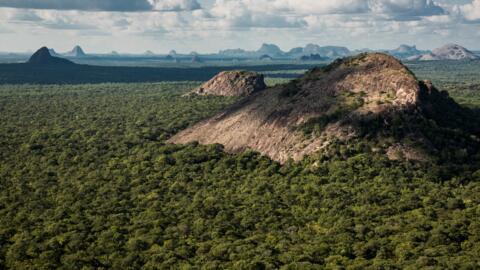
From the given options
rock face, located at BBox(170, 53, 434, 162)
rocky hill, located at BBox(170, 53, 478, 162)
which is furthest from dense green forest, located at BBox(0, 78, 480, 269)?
rock face, located at BBox(170, 53, 434, 162)

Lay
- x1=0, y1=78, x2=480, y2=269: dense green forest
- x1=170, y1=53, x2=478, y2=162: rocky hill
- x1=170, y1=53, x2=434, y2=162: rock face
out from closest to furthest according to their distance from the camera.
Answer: x1=0, y1=78, x2=480, y2=269: dense green forest → x1=170, y1=53, x2=478, y2=162: rocky hill → x1=170, y1=53, x2=434, y2=162: rock face

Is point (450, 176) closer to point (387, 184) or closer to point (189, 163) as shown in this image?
point (387, 184)

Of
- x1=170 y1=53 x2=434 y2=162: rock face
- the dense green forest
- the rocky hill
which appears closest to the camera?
the dense green forest

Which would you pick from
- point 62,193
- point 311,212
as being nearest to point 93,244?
point 62,193

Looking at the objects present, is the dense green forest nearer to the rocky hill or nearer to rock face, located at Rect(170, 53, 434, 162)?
the rocky hill

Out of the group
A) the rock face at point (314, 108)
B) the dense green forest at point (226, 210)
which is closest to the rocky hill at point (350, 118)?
the rock face at point (314, 108)

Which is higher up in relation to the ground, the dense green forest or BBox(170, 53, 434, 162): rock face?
BBox(170, 53, 434, 162): rock face

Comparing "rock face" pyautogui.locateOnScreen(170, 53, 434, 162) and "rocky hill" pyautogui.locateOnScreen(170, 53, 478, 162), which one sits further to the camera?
"rock face" pyautogui.locateOnScreen(170, 53, 434, 162)
